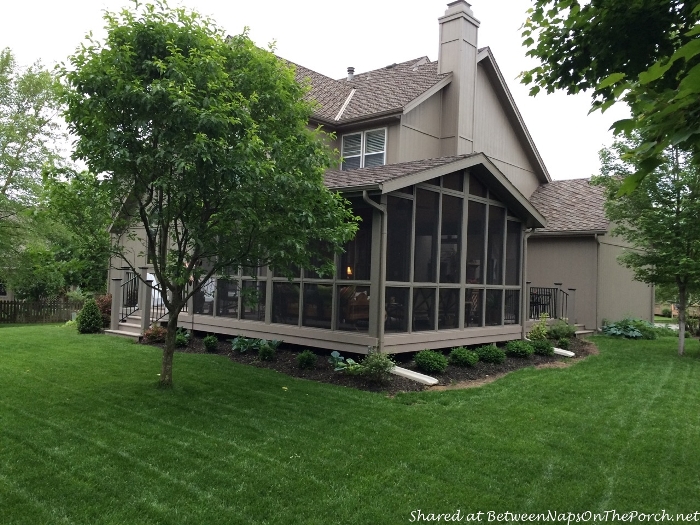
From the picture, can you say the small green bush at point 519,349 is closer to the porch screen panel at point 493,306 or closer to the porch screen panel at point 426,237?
the porch screen panel at point 493,306

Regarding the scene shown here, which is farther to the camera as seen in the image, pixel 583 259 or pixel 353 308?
pixel 583 259

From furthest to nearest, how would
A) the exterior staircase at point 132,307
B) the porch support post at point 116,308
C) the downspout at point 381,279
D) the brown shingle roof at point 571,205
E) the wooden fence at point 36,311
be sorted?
1. the wooden fence at point 36,311
2. the brown shingle roof at point 571,205
3. the porch support post at point 116,308
4. the exterior staircase at point 132,307
5. the downspout at point 381,279

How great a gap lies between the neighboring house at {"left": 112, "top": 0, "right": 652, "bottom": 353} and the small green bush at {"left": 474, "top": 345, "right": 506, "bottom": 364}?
1.51 ft

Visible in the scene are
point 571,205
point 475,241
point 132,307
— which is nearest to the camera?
point 475,241

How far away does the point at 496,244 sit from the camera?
39.4ft

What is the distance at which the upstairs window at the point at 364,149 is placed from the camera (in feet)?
45.5

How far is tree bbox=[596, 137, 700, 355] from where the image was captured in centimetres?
1201

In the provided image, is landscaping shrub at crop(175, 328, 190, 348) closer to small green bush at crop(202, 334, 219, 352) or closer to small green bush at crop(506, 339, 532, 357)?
small green bush at crop(202, 334, 219, 352)

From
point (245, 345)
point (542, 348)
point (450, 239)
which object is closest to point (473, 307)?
point (450, 239)

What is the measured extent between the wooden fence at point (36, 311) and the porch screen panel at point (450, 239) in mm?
18474

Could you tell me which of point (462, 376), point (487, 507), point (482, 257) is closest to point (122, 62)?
point (487, 507)

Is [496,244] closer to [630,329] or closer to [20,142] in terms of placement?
[630,329]

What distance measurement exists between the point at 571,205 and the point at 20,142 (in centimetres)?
1987

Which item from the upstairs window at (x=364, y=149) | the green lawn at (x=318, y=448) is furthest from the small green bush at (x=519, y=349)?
the upstairs window at (x=364, y=149)
